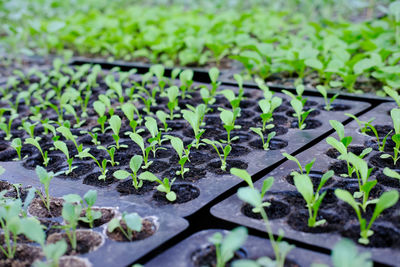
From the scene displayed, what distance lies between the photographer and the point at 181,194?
128cm

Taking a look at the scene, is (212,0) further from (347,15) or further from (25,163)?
(25,163)

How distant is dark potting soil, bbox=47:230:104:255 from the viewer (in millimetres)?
1015

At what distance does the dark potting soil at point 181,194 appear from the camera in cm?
123

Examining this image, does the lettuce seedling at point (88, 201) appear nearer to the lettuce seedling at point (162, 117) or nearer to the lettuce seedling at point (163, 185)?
the lettuce seedling at point (163, 185)

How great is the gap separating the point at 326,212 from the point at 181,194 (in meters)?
0.40

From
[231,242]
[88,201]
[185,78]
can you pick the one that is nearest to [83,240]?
[88,201]

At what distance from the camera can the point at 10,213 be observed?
1009 millimetres

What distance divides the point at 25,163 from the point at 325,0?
11.4ft

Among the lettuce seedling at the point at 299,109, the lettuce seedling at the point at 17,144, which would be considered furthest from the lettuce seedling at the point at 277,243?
the lettuce seedling at the point at 17,144

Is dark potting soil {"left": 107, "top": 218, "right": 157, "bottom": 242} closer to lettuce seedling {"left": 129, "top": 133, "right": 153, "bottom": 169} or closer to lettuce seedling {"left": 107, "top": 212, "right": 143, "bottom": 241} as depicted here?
lettuce seedling {"left": 107, "top": 212, "right": 143, "bottom": 241}

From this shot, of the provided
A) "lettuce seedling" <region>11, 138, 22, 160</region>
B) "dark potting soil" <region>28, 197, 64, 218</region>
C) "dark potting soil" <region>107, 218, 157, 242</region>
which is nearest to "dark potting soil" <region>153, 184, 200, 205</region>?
"dark potting soil" <region>107, 218, 157, 242</region>

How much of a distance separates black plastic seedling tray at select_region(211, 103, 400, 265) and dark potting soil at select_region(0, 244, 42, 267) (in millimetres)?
433

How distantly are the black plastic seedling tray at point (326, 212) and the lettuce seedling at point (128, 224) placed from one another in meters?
0.21

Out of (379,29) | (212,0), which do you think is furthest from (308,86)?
(212,0)
